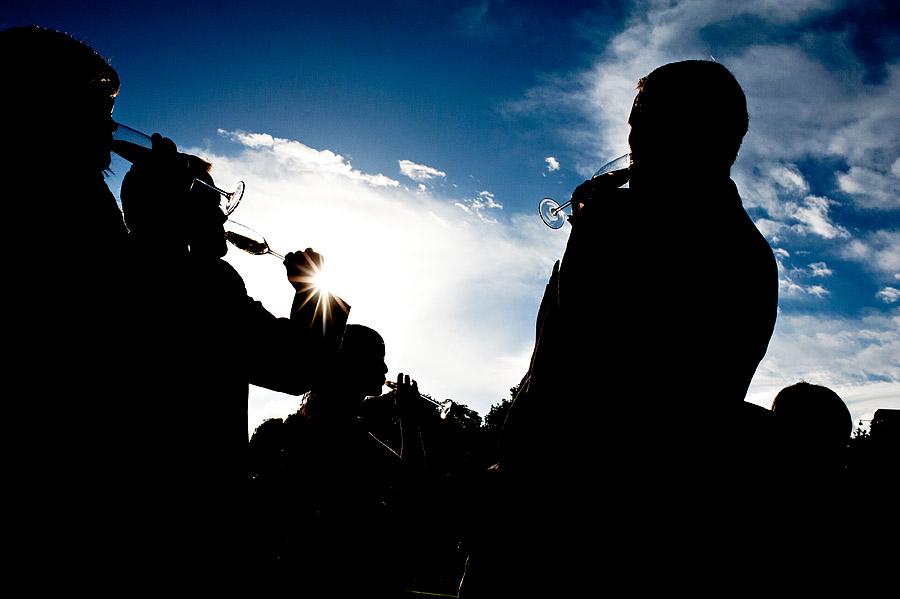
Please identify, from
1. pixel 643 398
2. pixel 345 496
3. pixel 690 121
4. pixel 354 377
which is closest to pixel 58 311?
pixel 643 398

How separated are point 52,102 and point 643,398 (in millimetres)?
2198

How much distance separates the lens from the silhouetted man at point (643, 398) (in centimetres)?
113

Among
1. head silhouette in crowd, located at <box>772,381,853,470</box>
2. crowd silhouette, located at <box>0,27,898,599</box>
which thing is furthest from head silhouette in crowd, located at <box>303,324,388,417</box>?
head silhouette in crowd, located at <box>772,381,853,470</box>

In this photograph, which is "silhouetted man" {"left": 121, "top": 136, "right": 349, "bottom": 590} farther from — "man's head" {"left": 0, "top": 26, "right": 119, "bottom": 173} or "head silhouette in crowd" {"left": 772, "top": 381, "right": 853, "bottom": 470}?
"head silhouette in crowd" {"left": 772, "top": 381, "right": 853, "bottom": 470}

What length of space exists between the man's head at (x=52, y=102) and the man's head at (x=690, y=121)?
6.44ft

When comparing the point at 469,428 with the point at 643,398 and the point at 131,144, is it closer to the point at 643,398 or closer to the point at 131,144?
the point at 643,398

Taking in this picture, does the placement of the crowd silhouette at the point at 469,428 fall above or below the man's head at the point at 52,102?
below

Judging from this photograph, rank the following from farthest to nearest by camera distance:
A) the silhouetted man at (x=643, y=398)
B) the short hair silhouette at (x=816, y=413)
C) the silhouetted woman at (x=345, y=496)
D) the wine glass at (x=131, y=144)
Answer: the silhouetted woman at (x=345, y=496)
the short hair silhouette at (x=816, y=413)
the wine glass at (x=131, y=144)
the silhouetted man at (x=643, y=398)

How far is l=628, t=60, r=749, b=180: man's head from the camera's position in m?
1.39

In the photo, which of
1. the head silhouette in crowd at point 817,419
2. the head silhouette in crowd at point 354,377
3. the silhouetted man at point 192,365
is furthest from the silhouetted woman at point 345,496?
the head silhouette in crowd at point 817,419

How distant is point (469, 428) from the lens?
1828mm

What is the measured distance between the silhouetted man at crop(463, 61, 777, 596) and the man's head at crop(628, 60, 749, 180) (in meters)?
0.02

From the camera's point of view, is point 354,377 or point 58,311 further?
point 354,377

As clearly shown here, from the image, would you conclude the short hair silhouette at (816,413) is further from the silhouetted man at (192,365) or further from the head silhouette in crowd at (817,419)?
the silhouetted man at (192,365)
